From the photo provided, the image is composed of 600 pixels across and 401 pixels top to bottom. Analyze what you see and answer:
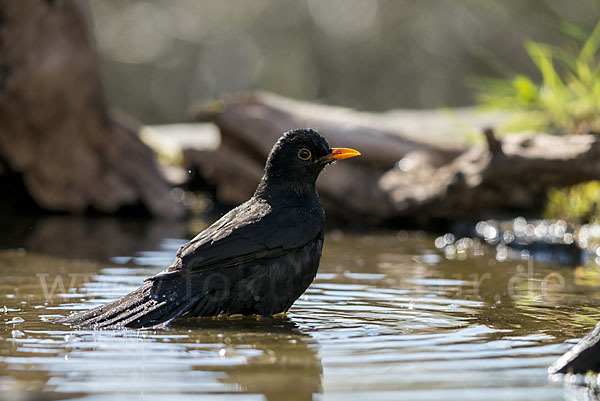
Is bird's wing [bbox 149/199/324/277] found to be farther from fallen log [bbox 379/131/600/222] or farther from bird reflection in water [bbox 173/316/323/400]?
fallen log [bbox 379/131/600/222]

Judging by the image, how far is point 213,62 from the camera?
31547mm

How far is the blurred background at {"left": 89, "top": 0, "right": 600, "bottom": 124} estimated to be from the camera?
28.5 metres

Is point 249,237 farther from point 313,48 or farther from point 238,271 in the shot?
point 313,48

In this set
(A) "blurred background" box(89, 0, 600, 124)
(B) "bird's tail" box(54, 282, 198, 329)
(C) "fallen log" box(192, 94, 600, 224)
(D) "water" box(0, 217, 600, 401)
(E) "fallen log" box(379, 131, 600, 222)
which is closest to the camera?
(D) "water" box(0, 217, 600, 401)

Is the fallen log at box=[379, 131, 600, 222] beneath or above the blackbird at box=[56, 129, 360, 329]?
above

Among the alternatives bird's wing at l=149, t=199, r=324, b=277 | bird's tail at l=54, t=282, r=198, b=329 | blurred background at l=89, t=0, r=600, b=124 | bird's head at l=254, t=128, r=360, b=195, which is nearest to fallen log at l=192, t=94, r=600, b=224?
bird's head at l=254, t=128, r=360, b=195

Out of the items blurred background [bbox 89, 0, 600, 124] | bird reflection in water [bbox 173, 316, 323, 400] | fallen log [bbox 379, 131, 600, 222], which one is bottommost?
bird reflection in water [bbox 173, 316, 323, 400]

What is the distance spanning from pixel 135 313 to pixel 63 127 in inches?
280

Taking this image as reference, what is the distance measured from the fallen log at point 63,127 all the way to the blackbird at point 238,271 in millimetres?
6059

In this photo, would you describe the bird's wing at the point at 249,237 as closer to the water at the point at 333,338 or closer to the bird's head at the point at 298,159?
the bird's head at the point at 298,159

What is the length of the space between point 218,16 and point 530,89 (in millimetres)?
23325

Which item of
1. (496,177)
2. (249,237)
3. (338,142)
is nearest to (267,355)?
(249,237)

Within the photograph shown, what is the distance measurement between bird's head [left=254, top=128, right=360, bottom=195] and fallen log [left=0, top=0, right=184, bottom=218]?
584 centimetres

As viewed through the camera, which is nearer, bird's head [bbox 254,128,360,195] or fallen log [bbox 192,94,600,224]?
bird's head [bbox 254,128,360,195]
